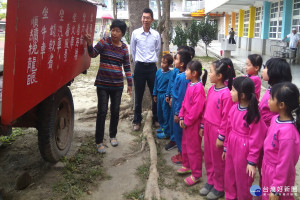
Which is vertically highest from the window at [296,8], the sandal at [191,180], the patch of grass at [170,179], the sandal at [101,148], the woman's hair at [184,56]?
the window at [296,8]

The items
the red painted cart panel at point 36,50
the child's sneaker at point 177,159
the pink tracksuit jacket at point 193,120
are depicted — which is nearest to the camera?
the red painted cart panel at point 36,50

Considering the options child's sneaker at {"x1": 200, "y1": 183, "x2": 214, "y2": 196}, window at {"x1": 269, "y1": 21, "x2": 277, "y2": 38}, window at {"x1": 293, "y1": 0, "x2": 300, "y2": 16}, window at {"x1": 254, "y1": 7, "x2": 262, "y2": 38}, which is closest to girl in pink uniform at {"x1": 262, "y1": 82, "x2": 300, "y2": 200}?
child's sneaker at {"x1": 200, "y1": 183, "x2": 214, "y2": 196}

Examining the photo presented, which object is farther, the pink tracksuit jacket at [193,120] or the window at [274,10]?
the window at [274,10]

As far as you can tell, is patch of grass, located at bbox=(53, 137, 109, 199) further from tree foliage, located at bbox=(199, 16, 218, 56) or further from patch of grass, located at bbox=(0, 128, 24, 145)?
tree foliage, located at bbox=(199, 16, 218, 56)

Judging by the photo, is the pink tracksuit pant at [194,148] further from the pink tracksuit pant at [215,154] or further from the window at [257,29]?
the window at [257,29]

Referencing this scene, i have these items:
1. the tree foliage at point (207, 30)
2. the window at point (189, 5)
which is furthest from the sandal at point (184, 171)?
the window at point (189, 5)

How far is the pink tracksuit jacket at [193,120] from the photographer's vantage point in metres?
2.88

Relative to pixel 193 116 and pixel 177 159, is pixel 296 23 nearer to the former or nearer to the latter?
pixel 177 159

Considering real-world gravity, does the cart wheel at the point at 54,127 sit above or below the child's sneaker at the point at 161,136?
above

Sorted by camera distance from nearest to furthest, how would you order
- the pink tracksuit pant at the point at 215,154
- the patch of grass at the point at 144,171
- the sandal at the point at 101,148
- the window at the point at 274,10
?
the pink tracksuit pant at the point at 215,154, the patch of grass at the point at 144,171, the sandal at the point at 101,148, the window at the point at 274,10

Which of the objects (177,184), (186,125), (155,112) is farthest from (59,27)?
(155,112)

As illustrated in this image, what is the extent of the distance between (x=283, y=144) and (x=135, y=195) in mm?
1504

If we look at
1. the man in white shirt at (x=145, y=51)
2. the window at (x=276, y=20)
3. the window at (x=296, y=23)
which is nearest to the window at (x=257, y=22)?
the window at (x=276, y=20)

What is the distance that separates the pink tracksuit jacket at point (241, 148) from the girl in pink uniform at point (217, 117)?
0.14 meters
